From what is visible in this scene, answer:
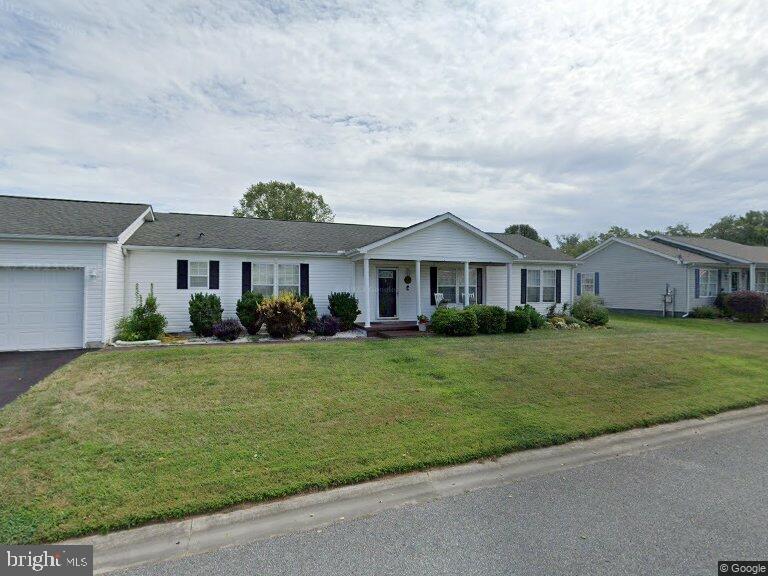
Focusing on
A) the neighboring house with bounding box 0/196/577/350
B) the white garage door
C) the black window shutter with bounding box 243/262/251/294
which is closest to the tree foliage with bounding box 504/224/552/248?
the neighboring house with bounding box 0/196/577/350

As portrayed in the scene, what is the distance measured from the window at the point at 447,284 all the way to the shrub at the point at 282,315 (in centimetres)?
651

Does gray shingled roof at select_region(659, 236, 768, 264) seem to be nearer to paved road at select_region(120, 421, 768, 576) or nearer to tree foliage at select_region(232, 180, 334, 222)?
paved road at select_region(120, 421, 768, 576)

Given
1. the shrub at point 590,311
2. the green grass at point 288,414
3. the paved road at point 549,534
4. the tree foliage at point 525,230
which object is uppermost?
the tree foliage at point 525,230

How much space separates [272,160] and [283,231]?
2871mm

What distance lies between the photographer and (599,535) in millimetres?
3197

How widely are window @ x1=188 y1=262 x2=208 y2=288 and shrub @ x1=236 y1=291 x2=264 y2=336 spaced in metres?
1.72

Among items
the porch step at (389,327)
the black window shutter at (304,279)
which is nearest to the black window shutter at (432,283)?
the porch step at (389,327)

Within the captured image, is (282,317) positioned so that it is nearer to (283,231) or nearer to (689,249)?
(283,231)

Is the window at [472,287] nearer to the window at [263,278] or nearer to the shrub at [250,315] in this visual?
the window at [263,278]

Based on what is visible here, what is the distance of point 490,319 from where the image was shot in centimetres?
1359

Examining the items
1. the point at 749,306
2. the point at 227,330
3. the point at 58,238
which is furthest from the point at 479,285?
the point at 749,306

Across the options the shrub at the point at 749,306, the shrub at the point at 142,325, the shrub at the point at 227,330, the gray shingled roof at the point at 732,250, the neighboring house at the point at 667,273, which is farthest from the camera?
the gray shingled roof at the point at 732,250

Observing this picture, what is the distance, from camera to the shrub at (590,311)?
666 inches

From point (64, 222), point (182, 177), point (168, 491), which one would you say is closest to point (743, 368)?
point (168, 491)
